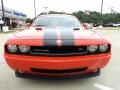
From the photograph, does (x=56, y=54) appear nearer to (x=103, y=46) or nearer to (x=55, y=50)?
(x=55, y=50)

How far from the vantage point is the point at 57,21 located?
6.11 meters

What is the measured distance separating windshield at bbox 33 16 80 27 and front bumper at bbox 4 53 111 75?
6.01ft

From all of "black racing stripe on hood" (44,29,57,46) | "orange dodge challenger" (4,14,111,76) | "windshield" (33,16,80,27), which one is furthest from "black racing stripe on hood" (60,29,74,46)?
"windshield" (33,16,80,27)

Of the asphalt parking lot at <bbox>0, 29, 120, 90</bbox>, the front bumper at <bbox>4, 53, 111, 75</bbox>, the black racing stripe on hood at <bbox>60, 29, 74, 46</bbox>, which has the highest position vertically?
the black racing stripe on hood at <bbox>60, 29, 74, 46</bbox>

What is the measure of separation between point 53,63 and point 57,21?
2.20m

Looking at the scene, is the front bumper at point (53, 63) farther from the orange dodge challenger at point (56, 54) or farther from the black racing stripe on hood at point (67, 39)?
the black racing stripe on hood at point (67, 39)

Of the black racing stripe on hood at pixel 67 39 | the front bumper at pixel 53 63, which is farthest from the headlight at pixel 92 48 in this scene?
the black racing stripe on hood at pixel 67 39

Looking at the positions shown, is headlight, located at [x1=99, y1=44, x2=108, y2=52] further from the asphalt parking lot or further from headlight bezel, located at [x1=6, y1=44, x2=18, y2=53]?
headlight bezel, located at [x1=6, y1=44, x2=18, y2=53]

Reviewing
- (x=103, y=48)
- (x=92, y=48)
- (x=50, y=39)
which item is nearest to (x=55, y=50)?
(x=50, y=39)

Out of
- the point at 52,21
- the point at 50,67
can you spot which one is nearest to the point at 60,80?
the point at 50,67

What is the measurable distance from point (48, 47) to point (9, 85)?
100 cm

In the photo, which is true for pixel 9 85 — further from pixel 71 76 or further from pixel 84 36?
pixel 84 36

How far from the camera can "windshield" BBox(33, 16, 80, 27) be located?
597cm

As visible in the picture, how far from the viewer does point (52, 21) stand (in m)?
6.09
